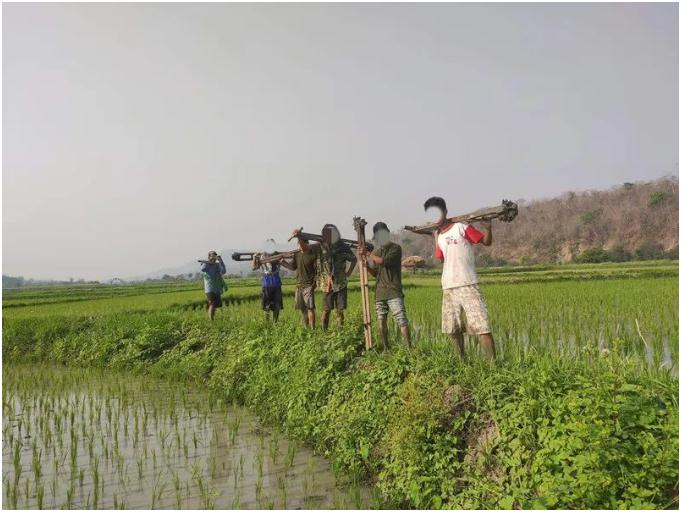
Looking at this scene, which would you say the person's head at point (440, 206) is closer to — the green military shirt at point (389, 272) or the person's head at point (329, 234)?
the green military shirt at point (389, 272)

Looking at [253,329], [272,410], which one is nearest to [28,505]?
[272,410]

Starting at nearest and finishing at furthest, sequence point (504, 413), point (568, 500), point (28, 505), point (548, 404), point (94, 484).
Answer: point (568, 500) → point (548, 404) → point (504, 413) → point (28, 505) → point (94, 484)

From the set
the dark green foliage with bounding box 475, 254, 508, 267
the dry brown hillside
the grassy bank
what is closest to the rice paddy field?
the grassy bank

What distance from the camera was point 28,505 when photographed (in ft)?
14.2

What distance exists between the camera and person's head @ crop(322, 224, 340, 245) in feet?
24.0

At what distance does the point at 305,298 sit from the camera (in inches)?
321

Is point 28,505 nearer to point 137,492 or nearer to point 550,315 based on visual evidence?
point 137,492

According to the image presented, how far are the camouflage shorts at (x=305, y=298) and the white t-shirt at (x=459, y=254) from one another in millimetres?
3216

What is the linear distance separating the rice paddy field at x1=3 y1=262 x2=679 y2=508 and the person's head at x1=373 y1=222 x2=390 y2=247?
82cm

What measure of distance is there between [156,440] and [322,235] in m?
3.02

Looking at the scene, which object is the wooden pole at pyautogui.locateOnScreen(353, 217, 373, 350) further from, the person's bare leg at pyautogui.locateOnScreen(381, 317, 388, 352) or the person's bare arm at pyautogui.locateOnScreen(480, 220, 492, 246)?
the person's bare arm at pyautogui.locateOnScreen(480, 220, 492, 246)

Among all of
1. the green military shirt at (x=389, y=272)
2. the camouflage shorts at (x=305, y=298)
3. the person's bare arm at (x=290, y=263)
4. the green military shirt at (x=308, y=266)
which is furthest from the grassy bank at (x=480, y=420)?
the person's bare arm at (x=290, y=263)

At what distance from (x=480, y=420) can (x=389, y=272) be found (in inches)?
94.5

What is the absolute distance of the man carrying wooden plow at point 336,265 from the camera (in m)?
7.34
